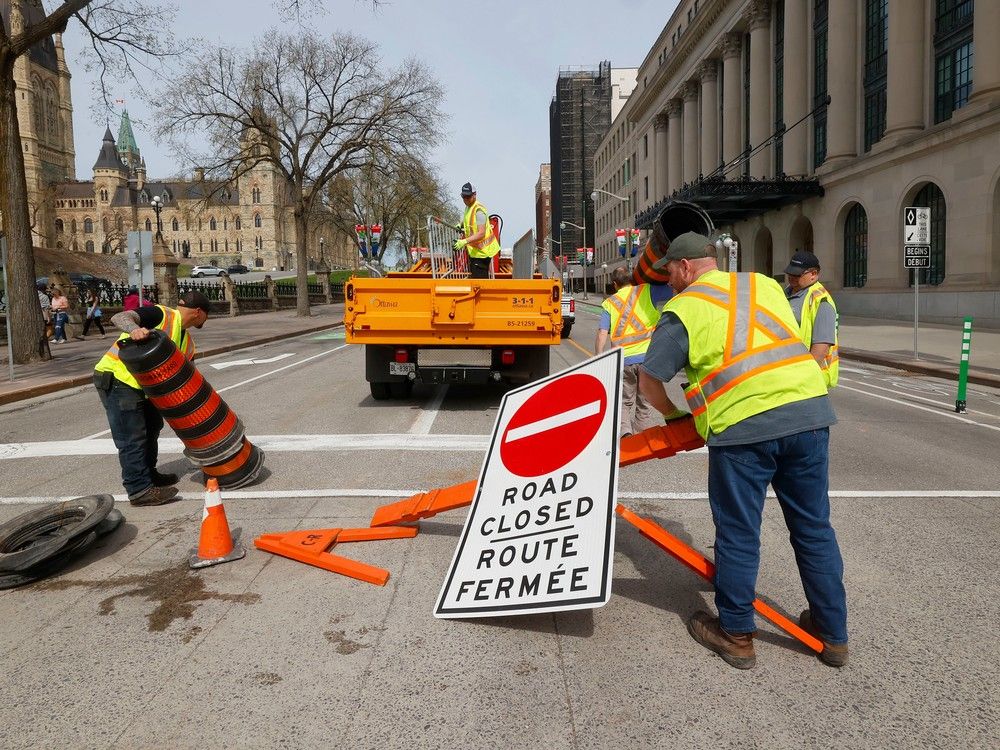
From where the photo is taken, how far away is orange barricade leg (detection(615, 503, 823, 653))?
10.3ft

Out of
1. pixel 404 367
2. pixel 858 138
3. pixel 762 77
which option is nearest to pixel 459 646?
pixel 404 367

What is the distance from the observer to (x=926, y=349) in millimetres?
17828

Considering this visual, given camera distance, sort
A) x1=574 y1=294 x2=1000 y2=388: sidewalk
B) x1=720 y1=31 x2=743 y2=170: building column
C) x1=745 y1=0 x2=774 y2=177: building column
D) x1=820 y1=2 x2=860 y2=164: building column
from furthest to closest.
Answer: x1=720 y1=31 x2=743 y2=170: building column, x1=745 y1=0 x2=774 y2=177: building column, x1=820 y1=2 x2=860 y2=164: building column, x1=574 y1=294 x2=1000 y2=388: sidewalk

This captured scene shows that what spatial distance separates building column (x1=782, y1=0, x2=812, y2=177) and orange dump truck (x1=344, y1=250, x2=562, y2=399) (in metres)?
30.5

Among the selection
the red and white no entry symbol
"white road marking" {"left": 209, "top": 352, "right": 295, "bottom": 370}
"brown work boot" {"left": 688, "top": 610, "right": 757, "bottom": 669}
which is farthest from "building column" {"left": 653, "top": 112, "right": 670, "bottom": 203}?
"brown work boot" {"left": 688, "top": 610, "right": 757, "bottom": 669}

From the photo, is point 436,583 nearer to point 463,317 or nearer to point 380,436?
point 380,436

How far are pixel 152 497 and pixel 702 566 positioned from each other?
13.3 ft

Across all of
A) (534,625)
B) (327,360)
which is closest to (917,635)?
(534,625)

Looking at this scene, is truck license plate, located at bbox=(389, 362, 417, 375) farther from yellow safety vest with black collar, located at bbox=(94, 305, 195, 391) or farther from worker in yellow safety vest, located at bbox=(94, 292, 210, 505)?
worker in yellow safety vest, located at bbox=(94, 292, 210, 505)

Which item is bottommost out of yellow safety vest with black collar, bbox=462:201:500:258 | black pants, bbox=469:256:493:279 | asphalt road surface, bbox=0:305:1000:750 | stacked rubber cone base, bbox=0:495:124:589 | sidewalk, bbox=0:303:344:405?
asphalt road surface, bbox=0:305:1000:750

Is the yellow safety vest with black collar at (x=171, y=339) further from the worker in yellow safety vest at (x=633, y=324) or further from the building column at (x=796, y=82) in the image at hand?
the building column at (x=796, y=82)

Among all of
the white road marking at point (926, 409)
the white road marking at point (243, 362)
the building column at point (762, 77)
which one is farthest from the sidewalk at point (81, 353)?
the building column at point (762, 77)

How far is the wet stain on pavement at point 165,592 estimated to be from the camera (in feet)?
11.9

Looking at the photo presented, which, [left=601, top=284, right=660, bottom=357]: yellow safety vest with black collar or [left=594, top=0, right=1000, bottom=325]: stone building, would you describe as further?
[left=594, top=0, right=1000, bottom=325]: stone building
